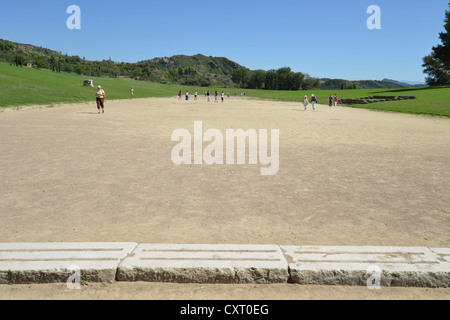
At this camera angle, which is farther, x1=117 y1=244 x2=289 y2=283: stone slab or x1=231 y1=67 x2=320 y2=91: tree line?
x1=231 y1=67 x2=320 y2=91: tree line

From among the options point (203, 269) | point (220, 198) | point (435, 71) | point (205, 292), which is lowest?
point (205, 292)

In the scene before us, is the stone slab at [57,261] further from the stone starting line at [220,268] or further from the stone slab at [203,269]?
the stone slab at [203,269]

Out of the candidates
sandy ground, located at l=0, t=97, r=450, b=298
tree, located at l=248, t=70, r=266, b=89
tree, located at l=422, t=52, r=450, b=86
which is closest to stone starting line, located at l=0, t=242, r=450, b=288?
sandy ground, located at l=0, t=97, r=450, b=298

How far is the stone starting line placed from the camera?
9.68 ft

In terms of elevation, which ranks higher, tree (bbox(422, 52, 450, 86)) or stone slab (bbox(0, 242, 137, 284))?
tree (bbox(422, 52, 450, 86))

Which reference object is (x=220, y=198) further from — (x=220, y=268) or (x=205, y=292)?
(x=205, y=292)

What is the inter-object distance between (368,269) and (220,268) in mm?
1411

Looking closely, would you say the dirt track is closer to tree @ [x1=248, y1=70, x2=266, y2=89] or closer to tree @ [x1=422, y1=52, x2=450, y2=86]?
tree @ [x1=422, y1=52, x2=450, y2=86]

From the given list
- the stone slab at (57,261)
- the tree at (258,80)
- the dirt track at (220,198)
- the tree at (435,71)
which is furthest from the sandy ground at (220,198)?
the tree at (258,80)

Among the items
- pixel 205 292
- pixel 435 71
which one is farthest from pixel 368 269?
pixel 435 71

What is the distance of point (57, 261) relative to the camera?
9.91 feet

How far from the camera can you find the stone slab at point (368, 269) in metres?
2.99

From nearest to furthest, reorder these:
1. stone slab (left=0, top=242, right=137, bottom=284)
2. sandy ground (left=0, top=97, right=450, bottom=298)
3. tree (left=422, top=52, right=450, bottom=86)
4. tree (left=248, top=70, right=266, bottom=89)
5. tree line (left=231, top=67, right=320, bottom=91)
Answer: stone slab (left=0, top=242, right=137, bottom=284) → sandy ground (left=0, top=97, right=450, bottom=298) → tree (left=422, top=52, right=450, bottom=86) → tree line (left=231, top=67, right=320, bottom=91) → tree (left=248, top=70, right=266, bottom=89)
